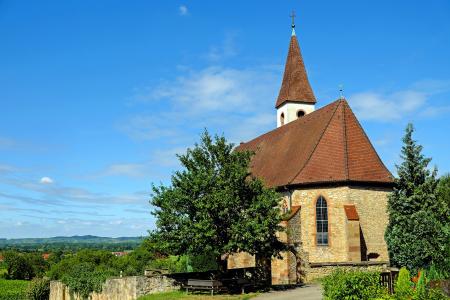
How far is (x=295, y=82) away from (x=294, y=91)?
0.99m

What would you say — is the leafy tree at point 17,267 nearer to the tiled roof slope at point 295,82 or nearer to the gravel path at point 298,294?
the tiled roof slope at point 295,82

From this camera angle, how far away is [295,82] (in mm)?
42656

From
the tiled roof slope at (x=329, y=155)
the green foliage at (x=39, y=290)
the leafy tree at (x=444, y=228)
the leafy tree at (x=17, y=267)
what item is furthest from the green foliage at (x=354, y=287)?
the leafy tree at (x=17, y=267)

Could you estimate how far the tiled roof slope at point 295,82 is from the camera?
42.2 metres

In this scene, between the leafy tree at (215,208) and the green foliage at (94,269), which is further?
the green foliage at (94,269)

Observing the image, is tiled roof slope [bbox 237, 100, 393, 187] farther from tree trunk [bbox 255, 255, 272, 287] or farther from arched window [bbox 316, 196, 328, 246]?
tree trunk [bbox 255, 255, 272, 287]

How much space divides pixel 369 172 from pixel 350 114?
4600mm

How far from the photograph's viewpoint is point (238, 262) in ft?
112

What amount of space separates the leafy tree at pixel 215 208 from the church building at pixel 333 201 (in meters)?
3.95

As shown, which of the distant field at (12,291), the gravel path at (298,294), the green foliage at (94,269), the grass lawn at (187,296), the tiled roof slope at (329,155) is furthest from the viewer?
the distant field at (12,291)

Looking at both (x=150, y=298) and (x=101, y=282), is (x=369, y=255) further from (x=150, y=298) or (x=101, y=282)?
(x=101, y=282)

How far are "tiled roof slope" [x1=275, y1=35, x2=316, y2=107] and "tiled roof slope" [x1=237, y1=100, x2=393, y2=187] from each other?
8266 mm

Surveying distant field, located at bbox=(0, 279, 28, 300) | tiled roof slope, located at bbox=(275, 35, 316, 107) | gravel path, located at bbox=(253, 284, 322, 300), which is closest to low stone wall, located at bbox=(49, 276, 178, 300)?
gravel path, located at bbox=(253, 284, 322, 300)

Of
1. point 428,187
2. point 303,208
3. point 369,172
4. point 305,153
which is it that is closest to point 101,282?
point 303,208
